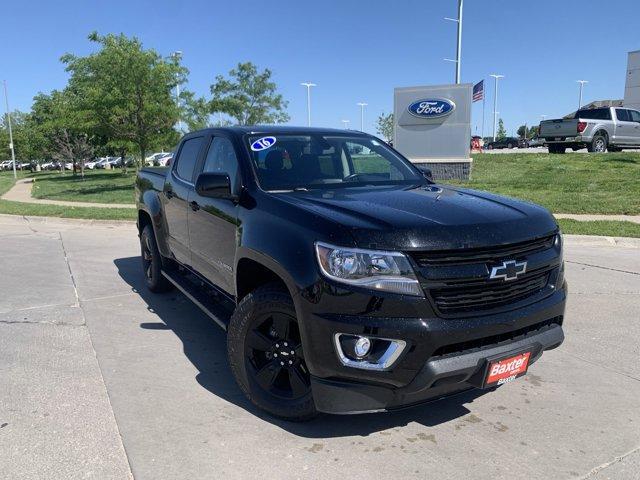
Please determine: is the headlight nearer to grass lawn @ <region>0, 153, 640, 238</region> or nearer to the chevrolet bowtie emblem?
the chevrolet bowtie emblem

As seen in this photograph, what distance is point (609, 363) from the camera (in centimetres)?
429

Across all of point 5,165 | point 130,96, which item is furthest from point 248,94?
point 5,165

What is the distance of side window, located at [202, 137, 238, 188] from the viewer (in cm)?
407

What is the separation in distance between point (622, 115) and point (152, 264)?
21.6 metres

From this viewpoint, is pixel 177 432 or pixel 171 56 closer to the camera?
pixel 177 432

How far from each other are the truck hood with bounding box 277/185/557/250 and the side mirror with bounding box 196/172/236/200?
434mm

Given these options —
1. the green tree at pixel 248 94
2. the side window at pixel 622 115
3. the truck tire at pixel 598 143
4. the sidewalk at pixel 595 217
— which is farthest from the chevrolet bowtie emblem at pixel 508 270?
the green tree at pixel 248 94

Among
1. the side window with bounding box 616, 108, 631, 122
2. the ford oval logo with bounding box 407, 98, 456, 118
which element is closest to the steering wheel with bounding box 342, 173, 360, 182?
the ford oval logo with bounding box 407, 98, 456, 118

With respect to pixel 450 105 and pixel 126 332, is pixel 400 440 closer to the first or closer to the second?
pixel 126 332

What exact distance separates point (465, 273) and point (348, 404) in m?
0.91

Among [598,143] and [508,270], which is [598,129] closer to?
[598,143]

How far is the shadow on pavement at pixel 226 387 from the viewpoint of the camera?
3311 mm

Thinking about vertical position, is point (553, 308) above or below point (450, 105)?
below

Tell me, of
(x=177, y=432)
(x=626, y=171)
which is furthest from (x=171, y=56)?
(x=177, y=432)
